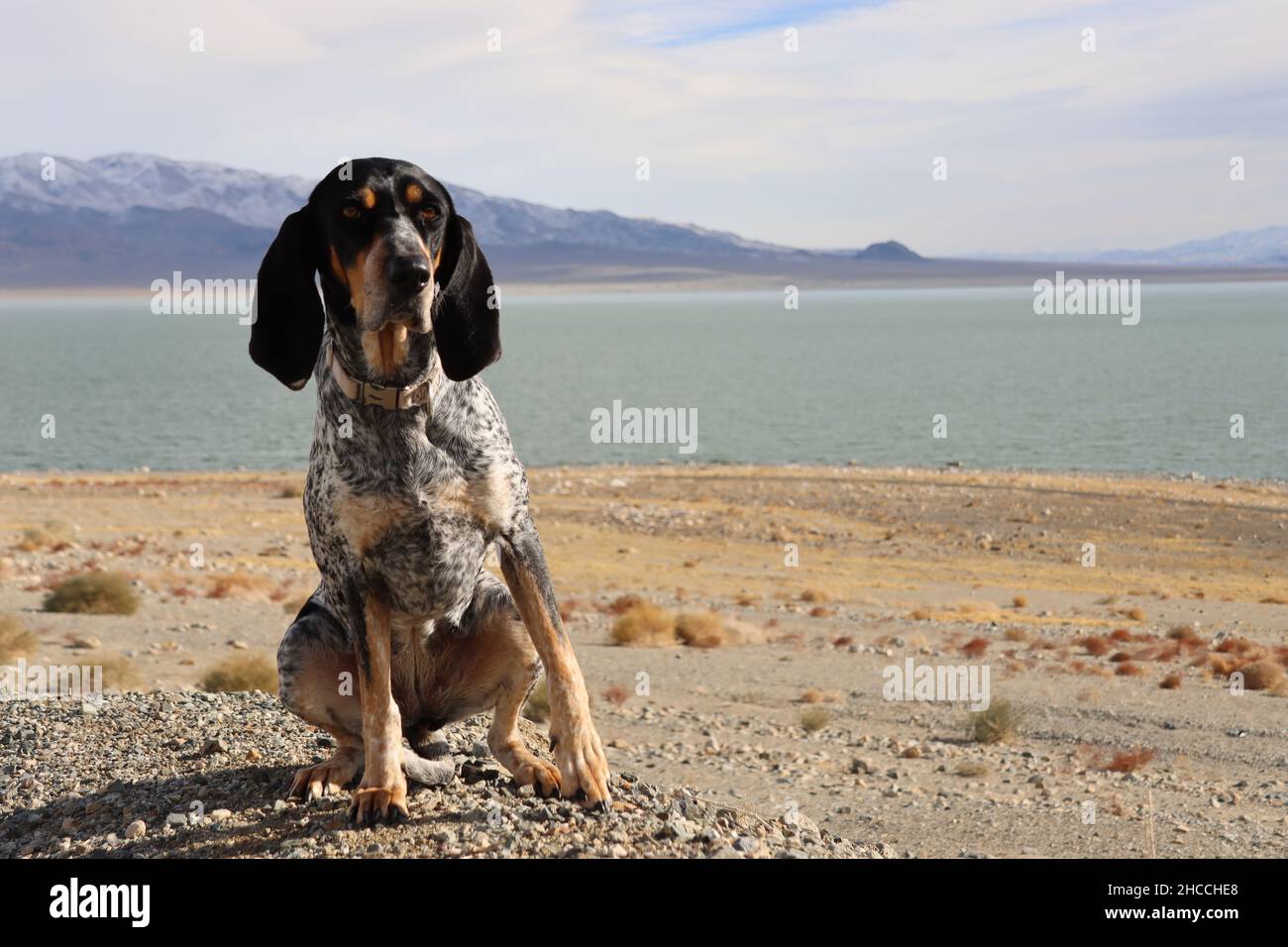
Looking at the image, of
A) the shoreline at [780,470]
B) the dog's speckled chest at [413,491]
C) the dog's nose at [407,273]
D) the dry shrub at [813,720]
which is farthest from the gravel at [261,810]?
the shoreline at [780,470]

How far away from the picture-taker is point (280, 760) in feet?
22.7

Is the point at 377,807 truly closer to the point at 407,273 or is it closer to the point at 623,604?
the point at 407,273

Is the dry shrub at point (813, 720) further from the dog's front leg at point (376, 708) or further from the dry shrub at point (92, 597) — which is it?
the dry shrub at point (92, 597)

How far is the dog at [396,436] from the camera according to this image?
4973mm

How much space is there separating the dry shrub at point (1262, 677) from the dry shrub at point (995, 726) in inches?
161

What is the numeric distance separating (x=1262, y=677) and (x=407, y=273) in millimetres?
13198

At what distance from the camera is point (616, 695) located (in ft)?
44.7

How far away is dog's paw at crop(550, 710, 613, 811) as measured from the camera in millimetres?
5504

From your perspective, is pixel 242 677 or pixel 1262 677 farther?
pixel 1262 677

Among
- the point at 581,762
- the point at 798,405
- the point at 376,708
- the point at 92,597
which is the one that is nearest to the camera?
the point at 376,708

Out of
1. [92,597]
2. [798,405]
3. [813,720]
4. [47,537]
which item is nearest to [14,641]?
[92,597]

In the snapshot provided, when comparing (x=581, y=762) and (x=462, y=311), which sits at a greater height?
(x=462, y=311)

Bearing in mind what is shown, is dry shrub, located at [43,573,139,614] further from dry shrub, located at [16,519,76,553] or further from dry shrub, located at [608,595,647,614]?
dry shrub, located at [16,519,76,553]

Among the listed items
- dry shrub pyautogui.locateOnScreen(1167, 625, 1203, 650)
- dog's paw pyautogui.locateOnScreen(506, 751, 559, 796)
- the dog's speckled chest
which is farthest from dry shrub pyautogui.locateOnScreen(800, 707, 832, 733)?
the dog's speckled chest
